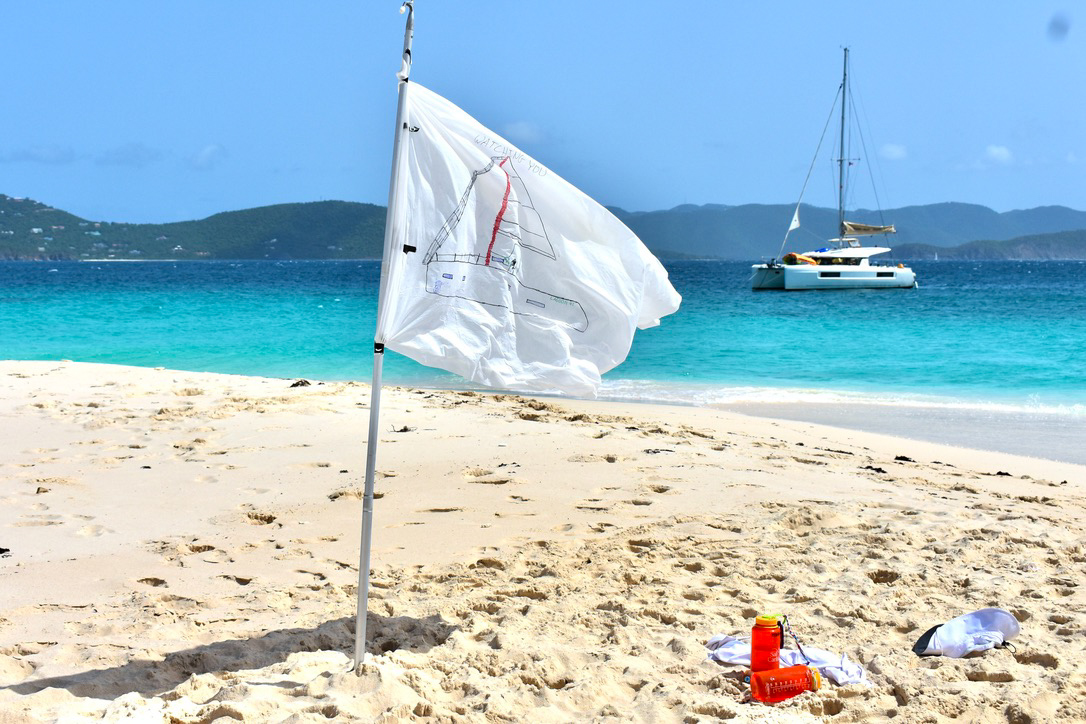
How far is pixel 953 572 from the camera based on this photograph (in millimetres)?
5062

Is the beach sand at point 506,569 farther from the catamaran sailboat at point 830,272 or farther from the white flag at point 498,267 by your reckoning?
the catamaran sailboat at point 830,272

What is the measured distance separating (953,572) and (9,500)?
616cm

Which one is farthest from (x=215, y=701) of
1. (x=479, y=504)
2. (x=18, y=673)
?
(x=479, y=504)

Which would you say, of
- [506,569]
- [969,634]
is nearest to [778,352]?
[506,569]

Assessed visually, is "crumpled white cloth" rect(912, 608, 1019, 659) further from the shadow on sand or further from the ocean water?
the ocean water

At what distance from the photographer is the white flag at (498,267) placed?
3.64 meters

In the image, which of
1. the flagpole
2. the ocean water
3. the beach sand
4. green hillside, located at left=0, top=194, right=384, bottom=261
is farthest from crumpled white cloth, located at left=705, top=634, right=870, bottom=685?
green hillside, located at left=0, top=194, right=384, bottom=261

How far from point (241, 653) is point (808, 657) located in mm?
2464

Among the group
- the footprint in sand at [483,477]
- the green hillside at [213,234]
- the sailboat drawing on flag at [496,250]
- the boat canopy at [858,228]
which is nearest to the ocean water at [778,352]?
the footprint in sand at [483,477]

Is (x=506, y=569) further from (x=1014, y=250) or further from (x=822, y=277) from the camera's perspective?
(x=1014, y=250)

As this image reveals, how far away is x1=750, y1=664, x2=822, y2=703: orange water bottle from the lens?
3629 mm

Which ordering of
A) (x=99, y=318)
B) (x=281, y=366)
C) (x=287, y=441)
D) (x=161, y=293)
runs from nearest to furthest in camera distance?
(x=287, y=441), (x=281, y=366), (x=99, y=318), (x=161, y=293)

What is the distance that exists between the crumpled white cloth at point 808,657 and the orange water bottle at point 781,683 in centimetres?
10

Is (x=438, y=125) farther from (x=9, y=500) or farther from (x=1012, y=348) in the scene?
(x=1012, y=348)
